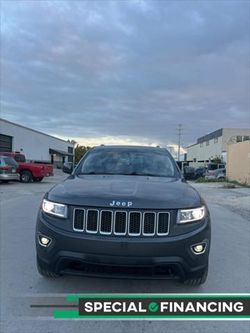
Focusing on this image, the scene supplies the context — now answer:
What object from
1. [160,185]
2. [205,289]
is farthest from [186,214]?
[205,289]

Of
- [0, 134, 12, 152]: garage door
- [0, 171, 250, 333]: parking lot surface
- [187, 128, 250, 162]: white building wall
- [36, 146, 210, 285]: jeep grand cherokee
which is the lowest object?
[0, 171, 250, 333]: parking lot surface

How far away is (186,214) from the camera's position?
4.37m

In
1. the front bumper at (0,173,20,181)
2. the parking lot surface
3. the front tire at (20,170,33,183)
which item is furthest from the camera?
the front tire at (20,170,33,183)

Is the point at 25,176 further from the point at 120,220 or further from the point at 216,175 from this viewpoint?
the point at 120,220

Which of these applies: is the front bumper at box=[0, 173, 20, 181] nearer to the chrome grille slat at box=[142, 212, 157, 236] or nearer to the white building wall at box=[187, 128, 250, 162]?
the chrome grille slat at box=[142, 212, 157, 236]

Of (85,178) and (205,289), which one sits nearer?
(205,289)

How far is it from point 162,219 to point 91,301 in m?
1.26

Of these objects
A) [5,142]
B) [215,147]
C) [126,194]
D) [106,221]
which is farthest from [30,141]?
[106,221]

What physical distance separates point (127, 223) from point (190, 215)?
69 centimetres

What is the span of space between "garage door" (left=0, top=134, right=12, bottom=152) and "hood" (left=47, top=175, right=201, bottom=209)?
1725 inches

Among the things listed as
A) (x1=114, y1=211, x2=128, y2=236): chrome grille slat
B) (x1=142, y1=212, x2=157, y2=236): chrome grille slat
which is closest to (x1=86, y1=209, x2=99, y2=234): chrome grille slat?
(x1=114, y1=211, x2=128, y2=236): chrome grille slat

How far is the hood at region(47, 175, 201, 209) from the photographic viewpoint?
4.30 metres

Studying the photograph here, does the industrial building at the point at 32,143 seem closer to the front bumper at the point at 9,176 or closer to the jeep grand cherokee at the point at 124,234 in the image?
the front bumper at the point at 9,176

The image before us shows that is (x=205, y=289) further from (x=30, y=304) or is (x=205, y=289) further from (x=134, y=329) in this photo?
(x=30, y=304)
